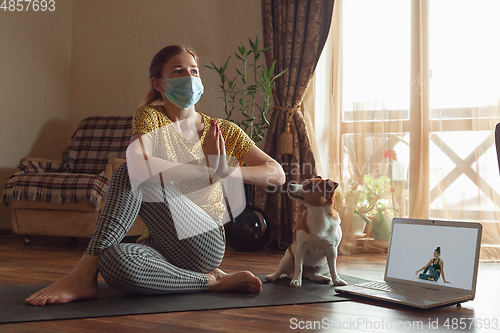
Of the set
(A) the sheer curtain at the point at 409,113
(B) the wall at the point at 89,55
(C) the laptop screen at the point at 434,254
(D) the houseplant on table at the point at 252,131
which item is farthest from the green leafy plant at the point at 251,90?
(C) the laptop screen at the point at 434,254

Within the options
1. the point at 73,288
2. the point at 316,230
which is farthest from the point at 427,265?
the point at 73,288

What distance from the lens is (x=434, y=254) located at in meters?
1.49

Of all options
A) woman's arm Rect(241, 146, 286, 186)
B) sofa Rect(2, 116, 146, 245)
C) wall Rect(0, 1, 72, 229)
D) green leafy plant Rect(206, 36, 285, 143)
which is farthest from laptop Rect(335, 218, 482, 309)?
wall Rect(0, 1, 72, 229)

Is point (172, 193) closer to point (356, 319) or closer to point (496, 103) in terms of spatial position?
point (356, 319)

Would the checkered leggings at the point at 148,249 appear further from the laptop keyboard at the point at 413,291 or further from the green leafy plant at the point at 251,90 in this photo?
the green leafy plant at the point at 251,90

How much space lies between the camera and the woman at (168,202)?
52.1 inches

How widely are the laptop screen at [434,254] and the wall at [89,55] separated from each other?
2113mm

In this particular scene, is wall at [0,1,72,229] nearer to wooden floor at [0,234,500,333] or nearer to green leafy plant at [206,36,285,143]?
green leafy plant at [206,36,285,143]

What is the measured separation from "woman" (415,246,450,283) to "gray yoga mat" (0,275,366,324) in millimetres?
296

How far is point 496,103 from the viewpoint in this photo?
2.59m

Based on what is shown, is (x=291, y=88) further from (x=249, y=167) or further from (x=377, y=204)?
(x=249, y=167)

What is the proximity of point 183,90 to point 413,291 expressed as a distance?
1.01 meters

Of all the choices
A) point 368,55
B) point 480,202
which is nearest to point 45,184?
point 368,55

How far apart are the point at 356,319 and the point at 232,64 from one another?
2564mm
